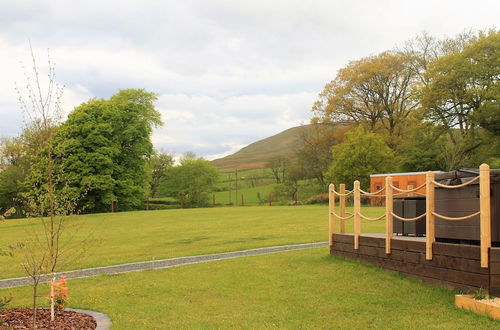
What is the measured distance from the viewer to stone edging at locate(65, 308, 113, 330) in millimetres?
5867

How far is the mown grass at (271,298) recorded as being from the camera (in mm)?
5969

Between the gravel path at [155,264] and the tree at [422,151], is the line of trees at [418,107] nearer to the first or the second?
the tree at [422,151]

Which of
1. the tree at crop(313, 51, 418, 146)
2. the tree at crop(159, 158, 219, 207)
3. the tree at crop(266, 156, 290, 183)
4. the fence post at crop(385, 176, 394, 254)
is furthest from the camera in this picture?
the tree at crop(266, 156, 290, 183)

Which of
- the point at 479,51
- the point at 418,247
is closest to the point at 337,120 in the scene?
the point at 479,51

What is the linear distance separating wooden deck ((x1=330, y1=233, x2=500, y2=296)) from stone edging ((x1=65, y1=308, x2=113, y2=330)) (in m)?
5.06

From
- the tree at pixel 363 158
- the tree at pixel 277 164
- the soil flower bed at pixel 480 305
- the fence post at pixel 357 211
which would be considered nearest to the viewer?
the soil flower bed at pixel 480 305

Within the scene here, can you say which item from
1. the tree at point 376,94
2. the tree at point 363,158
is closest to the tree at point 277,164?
the tree at point 376,94

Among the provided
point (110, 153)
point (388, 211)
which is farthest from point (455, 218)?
point (110, 153)

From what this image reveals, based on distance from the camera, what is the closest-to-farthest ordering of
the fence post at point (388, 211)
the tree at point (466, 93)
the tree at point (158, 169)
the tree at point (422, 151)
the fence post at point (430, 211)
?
the fence post at point (430, 211), the fence post at point (388, 211), the tree at point (466, 93), the tree at point (422, 151), the tree at point (158, 169)

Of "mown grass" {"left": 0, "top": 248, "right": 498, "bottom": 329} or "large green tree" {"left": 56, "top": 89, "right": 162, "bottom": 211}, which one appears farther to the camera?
"large green tree" {"left": 56, "top": 89, "right": 162, "bottom": 211}

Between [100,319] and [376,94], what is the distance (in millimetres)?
42878

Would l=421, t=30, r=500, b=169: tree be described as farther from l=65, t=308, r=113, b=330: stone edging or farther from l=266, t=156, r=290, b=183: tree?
l=65, t=308, r=113, b=330: stone edging

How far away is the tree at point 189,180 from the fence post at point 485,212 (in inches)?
1986

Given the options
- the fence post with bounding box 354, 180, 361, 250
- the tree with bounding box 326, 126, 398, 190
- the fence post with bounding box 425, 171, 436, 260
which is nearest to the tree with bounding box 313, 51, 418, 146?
the tree with bounding box 326, 126, 398, 190
